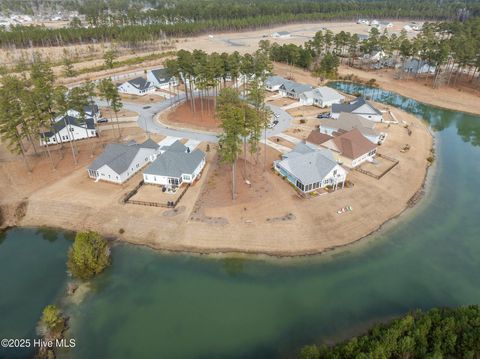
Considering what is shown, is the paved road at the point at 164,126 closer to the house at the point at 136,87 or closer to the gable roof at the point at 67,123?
the house at the point at 136,87

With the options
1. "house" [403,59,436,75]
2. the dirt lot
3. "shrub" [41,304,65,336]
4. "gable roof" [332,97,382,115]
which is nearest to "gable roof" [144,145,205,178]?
"shrub" [41,304,65,336]

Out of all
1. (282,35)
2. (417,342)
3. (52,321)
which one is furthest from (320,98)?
(282,35)

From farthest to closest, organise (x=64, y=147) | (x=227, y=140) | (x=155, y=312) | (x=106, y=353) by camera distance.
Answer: (x=64, y=147) < (x=227, y=140) < (x=155, y=312) < (x=106, y=353)

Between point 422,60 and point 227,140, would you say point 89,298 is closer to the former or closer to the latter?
point 227,140

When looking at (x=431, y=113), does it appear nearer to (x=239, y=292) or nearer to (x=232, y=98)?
(x=232, y=98)

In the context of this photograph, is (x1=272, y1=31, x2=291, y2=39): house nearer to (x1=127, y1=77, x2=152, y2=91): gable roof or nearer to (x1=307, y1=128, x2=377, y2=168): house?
(x1=127, y1=77, x2=152, y2=91): gable roof

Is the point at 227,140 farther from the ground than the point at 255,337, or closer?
farther from the ground

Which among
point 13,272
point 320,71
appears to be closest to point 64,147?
point 13,272
